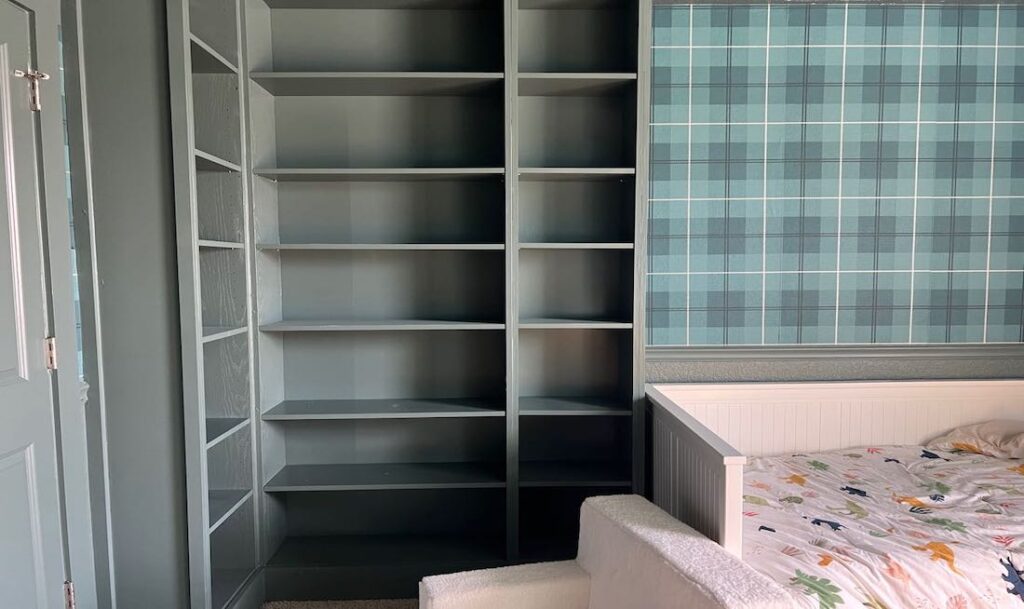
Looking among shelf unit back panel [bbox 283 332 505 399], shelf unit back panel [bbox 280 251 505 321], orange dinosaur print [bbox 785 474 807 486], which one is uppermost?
shelf unit back panel [bbox 280 251 505 321]

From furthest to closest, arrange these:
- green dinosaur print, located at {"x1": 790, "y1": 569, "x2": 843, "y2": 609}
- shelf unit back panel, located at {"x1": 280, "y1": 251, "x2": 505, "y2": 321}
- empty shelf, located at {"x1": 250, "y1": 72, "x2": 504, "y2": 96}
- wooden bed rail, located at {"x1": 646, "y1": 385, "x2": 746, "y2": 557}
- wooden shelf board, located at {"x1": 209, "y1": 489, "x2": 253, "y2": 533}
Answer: shelf unit back panel, located at {"x1": 280, "y1": 251, "x2": 505, "y2": 321}, empty shelf, located at {"x1": 250, "y1": 72, "x2": 504, "y2": 96}, wooden shelf board, located at {"x1": 209, "y1": 489, "x2": 253, "y2": 533}, wooden bed rail, located at {"x1": 646, "y1": 385, "x2": 746, "y2": 557}, green dinosaur print, located at {"x1": 790, "y1": 569, "x2": 843, "y2": 609}

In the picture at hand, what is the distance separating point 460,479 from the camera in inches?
99.0

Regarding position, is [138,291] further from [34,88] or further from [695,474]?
[695,474]

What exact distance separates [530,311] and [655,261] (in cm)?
61

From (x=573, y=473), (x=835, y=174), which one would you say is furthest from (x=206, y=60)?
(x=835, y=174)

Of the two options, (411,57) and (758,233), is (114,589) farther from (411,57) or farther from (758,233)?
(758,233)

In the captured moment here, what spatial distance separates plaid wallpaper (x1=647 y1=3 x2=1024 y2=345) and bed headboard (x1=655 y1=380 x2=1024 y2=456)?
0.23 meters

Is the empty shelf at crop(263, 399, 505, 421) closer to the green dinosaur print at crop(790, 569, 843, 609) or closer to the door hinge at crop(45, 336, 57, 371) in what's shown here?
the door hinge at crop(45, 336, 57, 371)

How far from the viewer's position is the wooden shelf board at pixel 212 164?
1.98m

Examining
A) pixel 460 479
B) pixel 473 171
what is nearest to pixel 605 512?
pixel 460 479

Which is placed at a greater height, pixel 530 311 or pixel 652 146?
pixel 652 146

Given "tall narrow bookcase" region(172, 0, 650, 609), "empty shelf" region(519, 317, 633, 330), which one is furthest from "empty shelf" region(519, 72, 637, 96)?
"empty shelf" region(519, 317, 633, 330)

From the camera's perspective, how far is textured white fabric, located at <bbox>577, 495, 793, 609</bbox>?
131cm

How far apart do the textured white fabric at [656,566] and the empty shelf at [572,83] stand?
1.50 meters
